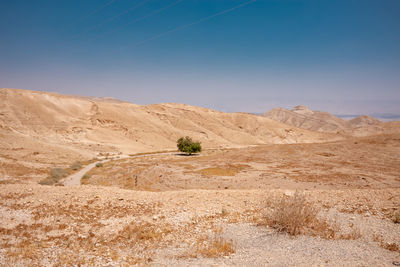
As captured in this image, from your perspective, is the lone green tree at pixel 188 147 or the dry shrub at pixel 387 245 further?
the lone green tree at pixel 188 147

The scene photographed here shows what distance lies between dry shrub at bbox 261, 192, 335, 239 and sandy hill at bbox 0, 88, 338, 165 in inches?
1636

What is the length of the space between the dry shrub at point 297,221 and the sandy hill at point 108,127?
4155 centimetres

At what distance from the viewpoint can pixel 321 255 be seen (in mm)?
5754

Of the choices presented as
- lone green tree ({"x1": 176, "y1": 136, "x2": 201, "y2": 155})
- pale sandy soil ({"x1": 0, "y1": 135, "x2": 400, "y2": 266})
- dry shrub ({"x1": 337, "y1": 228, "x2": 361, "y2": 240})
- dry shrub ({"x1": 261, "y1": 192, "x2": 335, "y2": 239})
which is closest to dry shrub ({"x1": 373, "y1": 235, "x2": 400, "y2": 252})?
pale sandy soil ({"x1": 0, "y1": 135, "x2": 400, "y2": 266})

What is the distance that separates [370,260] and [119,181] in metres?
24.0

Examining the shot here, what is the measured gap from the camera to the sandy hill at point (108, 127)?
49.6m

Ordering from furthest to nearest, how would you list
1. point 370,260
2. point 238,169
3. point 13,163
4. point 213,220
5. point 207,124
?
point 207,124
point 238,169
point 13,163
point 213,220
point 370,260

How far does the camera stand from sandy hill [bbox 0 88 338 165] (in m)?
49.6

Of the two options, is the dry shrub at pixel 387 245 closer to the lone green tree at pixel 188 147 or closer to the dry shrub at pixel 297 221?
the dry shrub at pixel 297 221

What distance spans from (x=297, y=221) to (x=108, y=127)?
71463 mm

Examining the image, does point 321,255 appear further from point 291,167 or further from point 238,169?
point 291,167

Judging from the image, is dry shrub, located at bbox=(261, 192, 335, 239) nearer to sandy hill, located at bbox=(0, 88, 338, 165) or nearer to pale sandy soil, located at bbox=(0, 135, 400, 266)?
pale sandy soil, located at bbox=(0, 135, 400, 266)

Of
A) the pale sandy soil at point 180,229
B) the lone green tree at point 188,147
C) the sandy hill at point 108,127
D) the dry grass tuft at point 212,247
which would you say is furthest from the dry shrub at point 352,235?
the lone green tree at point 188,147

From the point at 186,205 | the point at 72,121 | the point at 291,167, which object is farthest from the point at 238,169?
the point at 72,121
